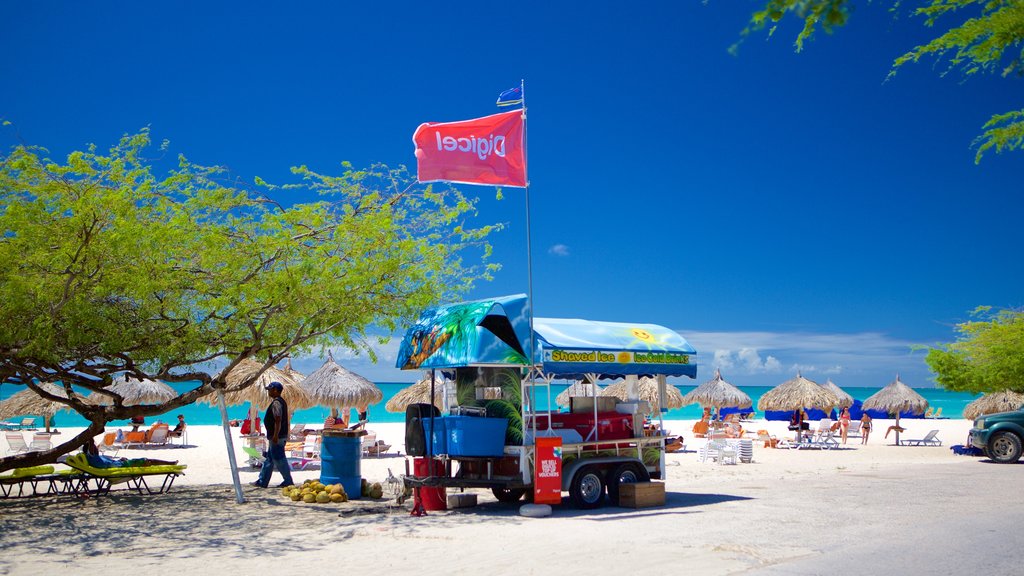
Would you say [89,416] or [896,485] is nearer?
[89,416]

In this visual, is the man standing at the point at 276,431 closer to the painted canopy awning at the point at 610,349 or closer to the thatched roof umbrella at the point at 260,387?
the painted canopy awning at the point at 610,349

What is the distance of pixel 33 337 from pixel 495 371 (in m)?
6.45

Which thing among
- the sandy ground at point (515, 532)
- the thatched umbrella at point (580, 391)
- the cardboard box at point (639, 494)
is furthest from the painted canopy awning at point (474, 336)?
the cardboard box at point (639, 494)

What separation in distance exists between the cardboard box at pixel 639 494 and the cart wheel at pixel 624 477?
0.14 meters

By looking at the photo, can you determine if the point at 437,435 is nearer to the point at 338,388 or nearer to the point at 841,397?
the point at 338,388

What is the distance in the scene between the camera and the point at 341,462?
546 inches

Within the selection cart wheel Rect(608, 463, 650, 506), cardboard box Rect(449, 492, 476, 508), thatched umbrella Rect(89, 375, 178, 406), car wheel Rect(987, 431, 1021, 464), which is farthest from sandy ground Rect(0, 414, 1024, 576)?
thatched umbrella Rect(89, 375, 178, 406)

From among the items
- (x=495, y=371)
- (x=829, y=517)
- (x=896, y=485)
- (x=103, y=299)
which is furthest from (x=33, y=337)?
(x=896, y=485)

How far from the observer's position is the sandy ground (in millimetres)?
8289

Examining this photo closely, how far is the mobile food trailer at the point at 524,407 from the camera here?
12.1 m

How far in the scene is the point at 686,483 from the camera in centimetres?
1719

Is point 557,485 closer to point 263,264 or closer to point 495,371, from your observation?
point 495,371

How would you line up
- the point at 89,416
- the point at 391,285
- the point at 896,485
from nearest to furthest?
1. the point at 391,285
2. the point at 89,416
3. the point at 896,485

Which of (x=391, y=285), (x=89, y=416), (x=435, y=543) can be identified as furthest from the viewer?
(x=89, y=416)
